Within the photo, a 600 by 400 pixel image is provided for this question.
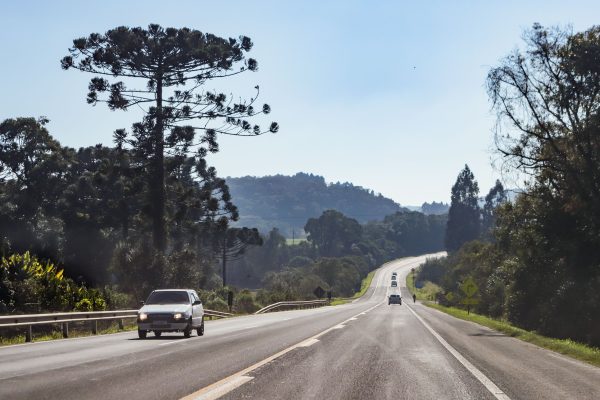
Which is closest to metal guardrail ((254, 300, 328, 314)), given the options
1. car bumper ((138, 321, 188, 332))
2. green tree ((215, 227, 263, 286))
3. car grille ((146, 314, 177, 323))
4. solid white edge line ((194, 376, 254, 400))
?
green tree ((215, 227, 263, 286))

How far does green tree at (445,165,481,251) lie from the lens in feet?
644

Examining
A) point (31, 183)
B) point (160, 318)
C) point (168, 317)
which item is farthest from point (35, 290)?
point (31, 183)

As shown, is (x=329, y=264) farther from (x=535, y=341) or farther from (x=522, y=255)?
(x=535, y=341)

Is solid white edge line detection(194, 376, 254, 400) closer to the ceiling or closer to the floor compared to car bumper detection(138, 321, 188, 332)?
closer to the ceiling

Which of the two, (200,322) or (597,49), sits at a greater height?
(597,49)

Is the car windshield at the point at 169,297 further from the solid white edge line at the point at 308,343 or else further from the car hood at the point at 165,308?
the solid white edge line at the point at 308,343

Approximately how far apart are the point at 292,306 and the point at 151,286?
2567 centimetres

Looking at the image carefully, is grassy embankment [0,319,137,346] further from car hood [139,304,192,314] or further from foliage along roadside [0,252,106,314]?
car hood [139,304,192,314]

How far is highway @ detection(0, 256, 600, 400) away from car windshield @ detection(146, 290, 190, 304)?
479 cm

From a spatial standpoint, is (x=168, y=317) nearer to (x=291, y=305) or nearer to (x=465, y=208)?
(x=291, y=305)

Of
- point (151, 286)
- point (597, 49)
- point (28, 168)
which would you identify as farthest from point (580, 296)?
point (28, 168)

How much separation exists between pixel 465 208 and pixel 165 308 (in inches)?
7142

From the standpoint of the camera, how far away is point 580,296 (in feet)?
118

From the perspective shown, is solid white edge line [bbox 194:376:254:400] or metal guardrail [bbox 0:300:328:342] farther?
metal guardrail [bbox 0:300:328:342]
